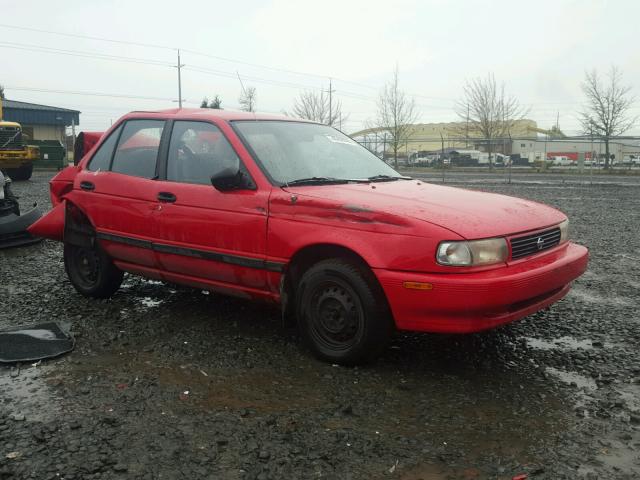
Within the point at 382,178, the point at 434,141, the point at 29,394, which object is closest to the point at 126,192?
the point at 29,394

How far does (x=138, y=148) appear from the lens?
5059 millimetres

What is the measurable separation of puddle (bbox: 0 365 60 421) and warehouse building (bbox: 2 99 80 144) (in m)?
47.4

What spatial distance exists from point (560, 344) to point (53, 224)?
4.52 m

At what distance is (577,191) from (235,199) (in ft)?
54.9

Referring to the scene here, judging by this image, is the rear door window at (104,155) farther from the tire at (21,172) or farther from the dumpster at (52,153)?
the dumpster at (52,153)

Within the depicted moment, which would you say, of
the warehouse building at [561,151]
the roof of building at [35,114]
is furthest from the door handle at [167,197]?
the roof of building at [35,114]

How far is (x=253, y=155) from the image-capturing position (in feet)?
14.1

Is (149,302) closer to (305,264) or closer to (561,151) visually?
(305,264)

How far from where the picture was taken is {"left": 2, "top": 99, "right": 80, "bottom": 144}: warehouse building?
4716cm

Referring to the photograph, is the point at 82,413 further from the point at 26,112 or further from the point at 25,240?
the point at 26,112

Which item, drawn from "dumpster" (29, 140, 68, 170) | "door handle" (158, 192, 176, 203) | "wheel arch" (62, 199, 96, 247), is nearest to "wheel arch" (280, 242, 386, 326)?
"door handle" (158, 192, 176, 203)

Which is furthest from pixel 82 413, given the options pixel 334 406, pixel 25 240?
pixel 25 240

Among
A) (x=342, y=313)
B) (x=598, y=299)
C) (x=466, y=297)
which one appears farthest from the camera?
(x=598, y=299)

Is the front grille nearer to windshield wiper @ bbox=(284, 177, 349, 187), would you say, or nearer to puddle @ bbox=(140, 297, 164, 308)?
windshield wiper @ bbox=(284, 177, 349, 187)
